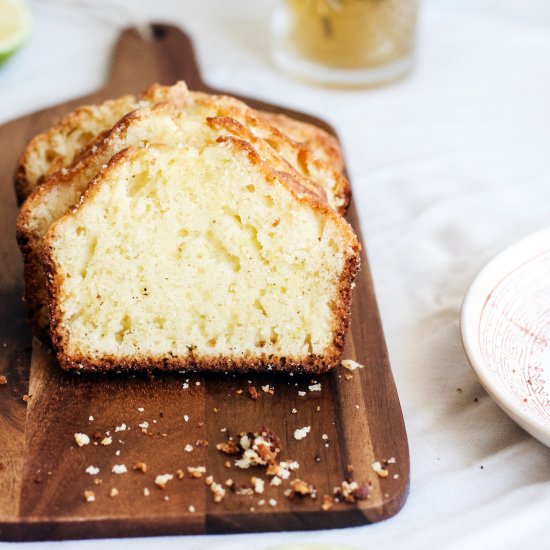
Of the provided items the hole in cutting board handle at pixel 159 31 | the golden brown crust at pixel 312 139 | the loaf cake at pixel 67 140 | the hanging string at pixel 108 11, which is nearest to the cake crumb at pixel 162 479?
the loaf cake at pixel 67 140

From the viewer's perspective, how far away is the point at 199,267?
2.47m

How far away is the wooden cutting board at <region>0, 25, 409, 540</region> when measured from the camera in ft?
6.95

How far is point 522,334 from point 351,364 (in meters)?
0.50

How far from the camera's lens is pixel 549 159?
3955mm

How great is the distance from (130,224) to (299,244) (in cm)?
44

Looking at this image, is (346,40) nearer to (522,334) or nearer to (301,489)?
(522,334)

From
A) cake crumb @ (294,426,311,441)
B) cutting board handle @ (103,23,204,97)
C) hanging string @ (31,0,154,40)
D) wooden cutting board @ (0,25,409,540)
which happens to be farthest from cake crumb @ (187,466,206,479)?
hanging string @ (31,0,154,40)

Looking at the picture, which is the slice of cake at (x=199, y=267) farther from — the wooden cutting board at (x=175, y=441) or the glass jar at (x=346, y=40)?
the glass jar at (x=346, y=40)

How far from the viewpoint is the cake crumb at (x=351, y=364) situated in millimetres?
2588

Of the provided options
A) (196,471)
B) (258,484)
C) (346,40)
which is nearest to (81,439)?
(196,471)

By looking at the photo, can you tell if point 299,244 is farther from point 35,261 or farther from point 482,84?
point 482,84

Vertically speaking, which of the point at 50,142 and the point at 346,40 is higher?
the point at 50,142

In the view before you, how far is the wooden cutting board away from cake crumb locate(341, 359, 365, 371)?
0.6 inches

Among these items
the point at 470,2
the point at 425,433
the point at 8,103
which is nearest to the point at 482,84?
the point at 470,2
